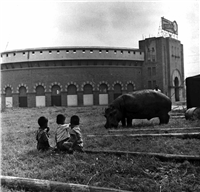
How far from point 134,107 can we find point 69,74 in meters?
25.1

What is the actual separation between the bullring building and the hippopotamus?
79.1ft

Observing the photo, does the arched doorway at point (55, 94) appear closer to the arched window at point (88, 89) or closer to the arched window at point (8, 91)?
the arched window at point (88, 89)

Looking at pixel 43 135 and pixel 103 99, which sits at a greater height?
pixel 103 99

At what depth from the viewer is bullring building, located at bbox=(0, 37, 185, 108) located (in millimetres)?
33812

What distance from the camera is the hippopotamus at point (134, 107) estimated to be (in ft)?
32.5

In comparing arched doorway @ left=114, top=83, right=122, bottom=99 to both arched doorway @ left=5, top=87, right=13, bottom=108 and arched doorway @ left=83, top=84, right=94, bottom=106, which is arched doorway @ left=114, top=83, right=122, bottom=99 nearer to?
arched doorway @ left=83, top=84, right=94, bottom=106

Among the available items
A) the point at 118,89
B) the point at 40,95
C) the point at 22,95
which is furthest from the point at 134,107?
the point at 22,95

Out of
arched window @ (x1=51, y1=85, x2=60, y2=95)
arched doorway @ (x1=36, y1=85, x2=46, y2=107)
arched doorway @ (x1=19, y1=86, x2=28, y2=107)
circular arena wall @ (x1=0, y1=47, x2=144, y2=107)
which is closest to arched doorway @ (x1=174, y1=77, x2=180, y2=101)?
circular arena wall @ (x1=0, y1=47, x2=144, y2=107)

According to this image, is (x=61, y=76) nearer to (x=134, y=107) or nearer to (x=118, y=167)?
(x=134, y=107)

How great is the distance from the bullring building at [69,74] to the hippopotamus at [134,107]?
24112 millimetres

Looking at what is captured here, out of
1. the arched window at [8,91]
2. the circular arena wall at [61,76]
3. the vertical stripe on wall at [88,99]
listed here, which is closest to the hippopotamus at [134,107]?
the circular arena wall at [61,76]

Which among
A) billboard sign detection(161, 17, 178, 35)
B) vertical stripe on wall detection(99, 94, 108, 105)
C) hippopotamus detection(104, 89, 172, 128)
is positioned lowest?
hippopotamus detection(104, 89, 172, 128)

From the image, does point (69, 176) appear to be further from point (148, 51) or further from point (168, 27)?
point (168, 27)

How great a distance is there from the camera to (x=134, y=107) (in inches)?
392
